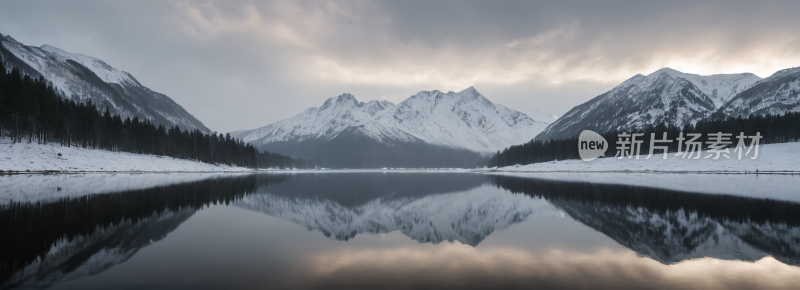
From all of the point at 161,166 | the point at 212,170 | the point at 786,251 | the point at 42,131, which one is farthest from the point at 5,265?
the point at 212,170

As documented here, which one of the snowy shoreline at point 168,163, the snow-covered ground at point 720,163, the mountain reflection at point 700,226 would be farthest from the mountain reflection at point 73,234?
the snow-covered ground at point 720,163

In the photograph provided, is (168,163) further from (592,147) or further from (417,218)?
(592,147)

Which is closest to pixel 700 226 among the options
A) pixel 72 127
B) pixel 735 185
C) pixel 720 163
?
pixel 735 185

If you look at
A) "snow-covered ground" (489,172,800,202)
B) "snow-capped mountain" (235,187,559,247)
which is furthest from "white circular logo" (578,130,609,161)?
"snow-capped mountain" (235,187,559,247)

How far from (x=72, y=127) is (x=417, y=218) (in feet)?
310

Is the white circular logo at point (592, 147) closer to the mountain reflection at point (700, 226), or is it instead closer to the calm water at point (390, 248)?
the mountain reflection at point (700, 226)

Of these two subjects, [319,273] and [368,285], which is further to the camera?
[319,273]

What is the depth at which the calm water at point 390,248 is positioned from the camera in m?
10.6

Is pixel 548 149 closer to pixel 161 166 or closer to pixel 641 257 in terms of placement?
pixel 161 166

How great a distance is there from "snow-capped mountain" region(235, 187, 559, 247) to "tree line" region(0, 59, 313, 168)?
70369 mm

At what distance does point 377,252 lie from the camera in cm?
1472

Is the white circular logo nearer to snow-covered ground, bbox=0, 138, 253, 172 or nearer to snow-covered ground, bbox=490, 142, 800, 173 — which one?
snow-covered ground, bbox=490, 142, 800, 173

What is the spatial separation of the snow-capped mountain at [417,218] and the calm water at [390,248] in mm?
174

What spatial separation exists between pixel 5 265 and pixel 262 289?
319 inches
